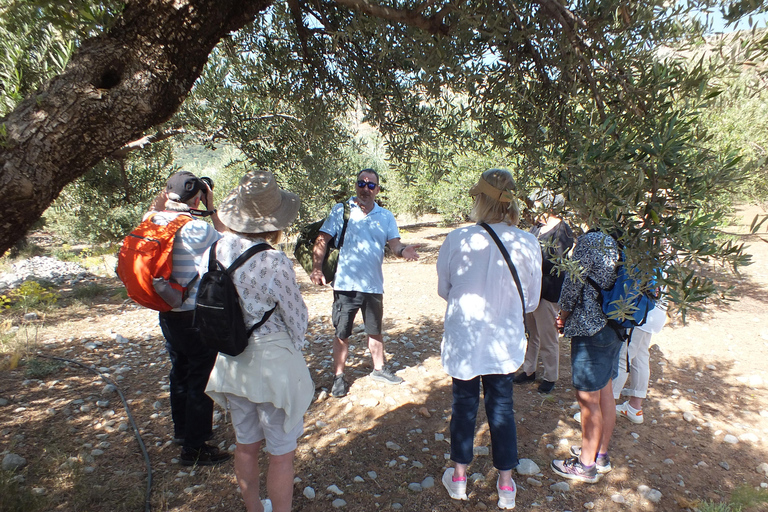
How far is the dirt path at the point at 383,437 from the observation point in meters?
3.10

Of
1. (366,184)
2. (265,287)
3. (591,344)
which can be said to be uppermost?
(366,184)

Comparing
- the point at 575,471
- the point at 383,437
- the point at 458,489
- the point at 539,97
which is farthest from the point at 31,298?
the point at 539,97

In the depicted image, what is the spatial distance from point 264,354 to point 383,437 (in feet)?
6.26

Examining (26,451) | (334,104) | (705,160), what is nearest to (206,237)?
(334,104)

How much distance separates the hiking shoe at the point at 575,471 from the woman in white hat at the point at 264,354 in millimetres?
2117

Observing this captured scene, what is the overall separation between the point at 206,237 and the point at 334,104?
1.60m

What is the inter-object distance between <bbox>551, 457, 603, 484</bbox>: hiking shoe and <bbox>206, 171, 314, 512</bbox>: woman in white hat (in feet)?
6.95

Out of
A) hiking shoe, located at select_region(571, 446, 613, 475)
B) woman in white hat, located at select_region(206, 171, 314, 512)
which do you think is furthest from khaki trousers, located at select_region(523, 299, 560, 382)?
woman in white hat, located at select_region(206, 171, 314, 512)

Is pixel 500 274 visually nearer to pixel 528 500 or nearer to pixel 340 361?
pixel 528 500

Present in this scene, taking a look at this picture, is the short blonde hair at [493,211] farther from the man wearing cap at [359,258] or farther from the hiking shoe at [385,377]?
the hiking shoe at [385,377]

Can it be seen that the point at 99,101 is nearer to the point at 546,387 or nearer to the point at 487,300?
the point at 487,300

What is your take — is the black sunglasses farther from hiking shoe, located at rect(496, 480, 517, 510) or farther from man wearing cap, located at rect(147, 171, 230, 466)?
hiking shoe, located at rect(496, 480, 517, 510)

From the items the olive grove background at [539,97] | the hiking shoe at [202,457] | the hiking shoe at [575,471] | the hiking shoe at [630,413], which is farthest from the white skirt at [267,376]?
the hiking shoe at [630,413]

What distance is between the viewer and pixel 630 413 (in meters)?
4.28
